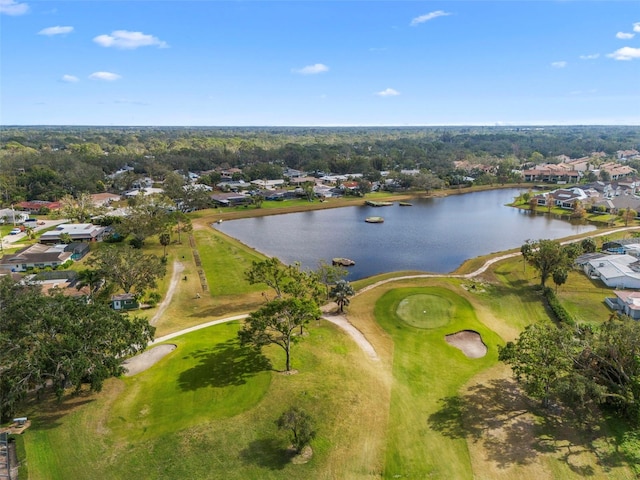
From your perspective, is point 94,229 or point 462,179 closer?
point 94,229

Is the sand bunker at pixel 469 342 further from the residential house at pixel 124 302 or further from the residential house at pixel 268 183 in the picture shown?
the residential house at pixel 268 183

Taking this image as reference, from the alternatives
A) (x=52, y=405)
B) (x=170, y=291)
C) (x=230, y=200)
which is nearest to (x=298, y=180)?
(x=230, y=200)

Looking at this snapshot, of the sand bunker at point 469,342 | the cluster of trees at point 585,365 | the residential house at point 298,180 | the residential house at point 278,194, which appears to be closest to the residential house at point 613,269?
the sand bunker at point 469,342

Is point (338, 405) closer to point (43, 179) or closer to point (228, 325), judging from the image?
point (228, 325)

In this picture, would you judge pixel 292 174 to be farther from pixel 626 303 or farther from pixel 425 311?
pixel 626 303

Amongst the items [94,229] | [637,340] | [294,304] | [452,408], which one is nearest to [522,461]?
[452,408]

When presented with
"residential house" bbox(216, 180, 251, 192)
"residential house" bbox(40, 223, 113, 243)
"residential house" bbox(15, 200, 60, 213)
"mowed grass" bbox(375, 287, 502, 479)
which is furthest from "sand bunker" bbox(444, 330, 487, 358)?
"residential house" bbox(15, 200, 60, 213)

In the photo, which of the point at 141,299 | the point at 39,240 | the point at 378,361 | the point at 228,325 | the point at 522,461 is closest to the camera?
the point at 522,461
